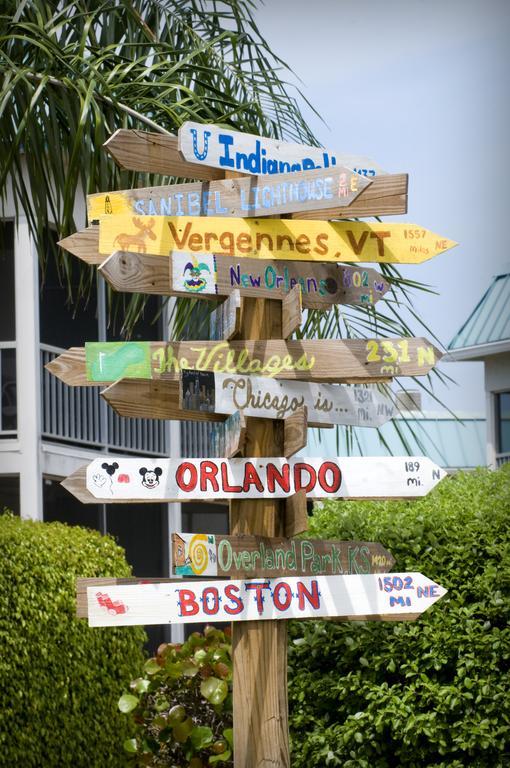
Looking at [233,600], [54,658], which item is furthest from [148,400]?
[54,658]

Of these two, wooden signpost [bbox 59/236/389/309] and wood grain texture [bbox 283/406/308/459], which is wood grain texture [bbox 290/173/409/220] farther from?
wood grain texture [bbox 283/406/308/459]

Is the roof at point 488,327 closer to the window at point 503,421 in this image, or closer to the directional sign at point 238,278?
the window at point 503,421

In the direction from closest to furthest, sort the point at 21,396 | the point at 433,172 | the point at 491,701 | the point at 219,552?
the point at 219,552
the point at 491,701
the point at 433,172
the point at 21,396

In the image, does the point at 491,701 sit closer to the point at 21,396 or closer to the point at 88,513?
the point at 21,396

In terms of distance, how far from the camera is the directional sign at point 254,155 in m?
4.37

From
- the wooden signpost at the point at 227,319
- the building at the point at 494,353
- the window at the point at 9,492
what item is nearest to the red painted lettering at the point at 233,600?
the wooden signpost at the point at 227,319

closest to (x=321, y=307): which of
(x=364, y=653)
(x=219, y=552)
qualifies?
(x=219, y=552)

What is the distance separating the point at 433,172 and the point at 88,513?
857 cm

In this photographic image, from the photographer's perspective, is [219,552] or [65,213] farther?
[65,213]

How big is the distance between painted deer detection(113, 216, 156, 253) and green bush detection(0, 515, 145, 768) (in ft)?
8.54

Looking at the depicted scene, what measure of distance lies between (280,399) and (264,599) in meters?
0.76

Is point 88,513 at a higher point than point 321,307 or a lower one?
lower

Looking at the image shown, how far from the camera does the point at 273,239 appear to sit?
4.46 meters

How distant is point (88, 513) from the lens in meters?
14.7
